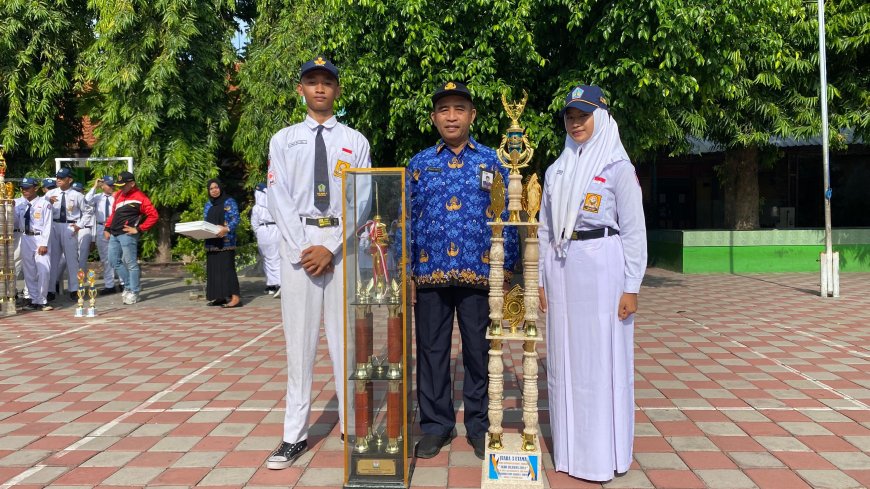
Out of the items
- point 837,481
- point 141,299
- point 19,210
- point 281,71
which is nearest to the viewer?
point 837,481

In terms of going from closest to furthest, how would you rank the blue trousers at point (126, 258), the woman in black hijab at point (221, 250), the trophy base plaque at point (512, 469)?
the trophy base plaque at point (512, 469)
the woman in black hijab at point (221, 250)
the blue trousers at point (126, 258)

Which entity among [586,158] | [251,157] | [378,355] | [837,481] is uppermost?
[251,157]

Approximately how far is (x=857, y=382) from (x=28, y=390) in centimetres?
711

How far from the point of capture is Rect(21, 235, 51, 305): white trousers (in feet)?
33.4

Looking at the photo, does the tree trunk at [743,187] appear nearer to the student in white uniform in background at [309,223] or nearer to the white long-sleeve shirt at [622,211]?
the white long-sleeve shirt at [622,211]

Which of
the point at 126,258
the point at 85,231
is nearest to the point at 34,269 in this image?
the point at 126,258

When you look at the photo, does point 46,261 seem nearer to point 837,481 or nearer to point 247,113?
point 247,113

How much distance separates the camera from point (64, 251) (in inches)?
438

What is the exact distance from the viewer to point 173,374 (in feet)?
19.7

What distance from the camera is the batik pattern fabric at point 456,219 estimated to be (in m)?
3.85

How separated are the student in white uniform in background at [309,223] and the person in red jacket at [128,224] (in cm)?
726

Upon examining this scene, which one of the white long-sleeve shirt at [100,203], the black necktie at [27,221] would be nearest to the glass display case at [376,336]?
the black necktie at [27,221]

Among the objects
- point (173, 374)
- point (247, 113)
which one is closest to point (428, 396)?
point (173, 374)

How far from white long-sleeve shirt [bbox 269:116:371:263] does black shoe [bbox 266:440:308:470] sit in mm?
1127
